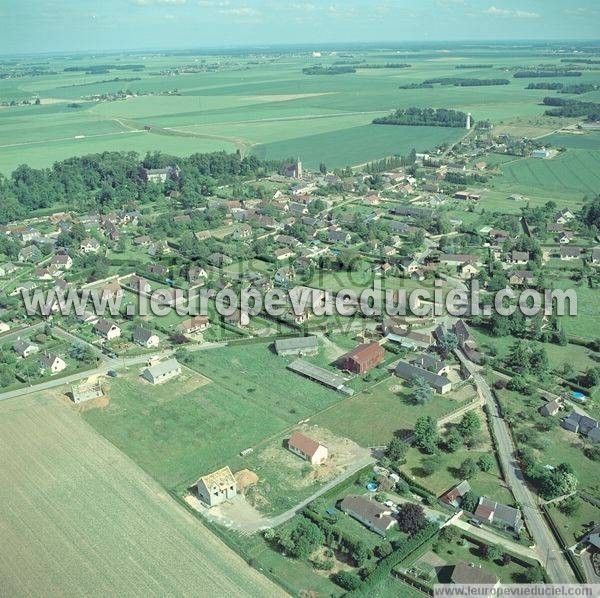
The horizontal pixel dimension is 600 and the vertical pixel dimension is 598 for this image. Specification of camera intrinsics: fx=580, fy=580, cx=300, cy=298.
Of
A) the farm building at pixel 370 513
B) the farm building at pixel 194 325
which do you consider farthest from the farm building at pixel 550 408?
the farm building at pixel 194 325

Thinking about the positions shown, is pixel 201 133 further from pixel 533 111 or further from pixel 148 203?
pixel 533 111

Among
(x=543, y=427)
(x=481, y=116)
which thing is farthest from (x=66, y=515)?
(x=481, y=116)

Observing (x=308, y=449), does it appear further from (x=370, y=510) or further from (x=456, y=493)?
(x=456, y=493)

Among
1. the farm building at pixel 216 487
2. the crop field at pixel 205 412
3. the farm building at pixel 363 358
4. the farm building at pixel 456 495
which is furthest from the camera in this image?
the farm building at pixel 363 358

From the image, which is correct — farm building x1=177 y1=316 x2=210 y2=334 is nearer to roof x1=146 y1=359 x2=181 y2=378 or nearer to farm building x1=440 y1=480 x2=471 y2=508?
roof x1=146 y1=359 x2=181 y2=378

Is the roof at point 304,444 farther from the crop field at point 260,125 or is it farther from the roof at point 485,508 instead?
the crop field at point 260,125

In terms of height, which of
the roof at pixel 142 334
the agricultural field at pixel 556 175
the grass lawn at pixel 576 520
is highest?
the agricultural field at pixel 556 175
